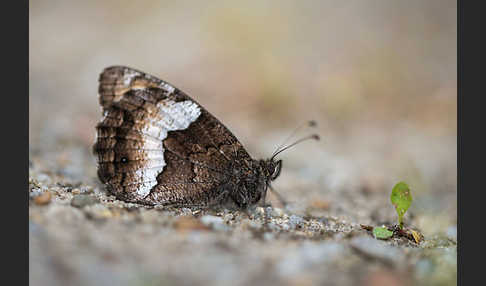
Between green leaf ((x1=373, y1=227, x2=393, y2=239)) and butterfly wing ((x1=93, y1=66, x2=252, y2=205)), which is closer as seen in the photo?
green leaf ((x1=373, y1=227, x2=393, y2=239))

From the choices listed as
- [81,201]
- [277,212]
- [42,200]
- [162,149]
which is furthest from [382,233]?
[42,200]

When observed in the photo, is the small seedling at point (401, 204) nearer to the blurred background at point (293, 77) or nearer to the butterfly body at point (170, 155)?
the butterfly body at point (170, 155)

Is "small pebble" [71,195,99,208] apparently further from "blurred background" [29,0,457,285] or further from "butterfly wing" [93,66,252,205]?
"blurred background" [29,0,457,285]

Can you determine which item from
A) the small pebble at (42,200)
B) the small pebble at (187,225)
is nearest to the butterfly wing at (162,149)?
the small pebble at (187,225)

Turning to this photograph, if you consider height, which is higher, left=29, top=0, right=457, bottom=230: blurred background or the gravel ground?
→ left=29, top=0, right=457, bottom=230: blurred background

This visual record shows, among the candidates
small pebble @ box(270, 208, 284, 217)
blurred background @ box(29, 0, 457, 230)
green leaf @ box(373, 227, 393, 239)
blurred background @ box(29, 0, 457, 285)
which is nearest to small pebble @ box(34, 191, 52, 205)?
blurred background @ box(29, 0, 457, 285)

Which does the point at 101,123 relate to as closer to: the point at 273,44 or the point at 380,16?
the point at 273,44
